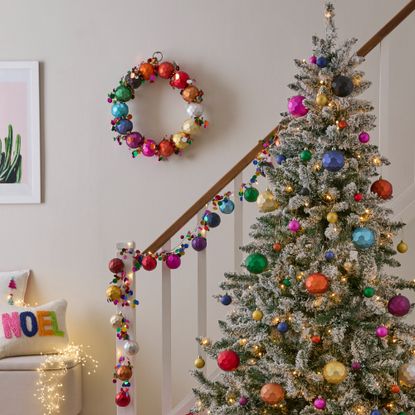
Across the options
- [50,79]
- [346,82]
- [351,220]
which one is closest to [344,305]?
[351,220]

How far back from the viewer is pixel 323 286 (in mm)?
1881

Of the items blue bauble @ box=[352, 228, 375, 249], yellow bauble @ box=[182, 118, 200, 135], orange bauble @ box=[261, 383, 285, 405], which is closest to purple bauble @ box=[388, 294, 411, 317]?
blue bauble @ box=[352, 228, 375, 249]

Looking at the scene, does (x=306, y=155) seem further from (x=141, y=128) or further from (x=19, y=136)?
(x=19, y=136)

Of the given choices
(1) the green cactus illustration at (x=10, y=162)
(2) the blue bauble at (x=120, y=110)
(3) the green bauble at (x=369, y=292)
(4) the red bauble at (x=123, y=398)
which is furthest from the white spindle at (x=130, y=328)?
(1) the green cactus illustration at (x=10, y=162)

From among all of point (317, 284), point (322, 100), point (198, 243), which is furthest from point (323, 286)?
point (198, 243)

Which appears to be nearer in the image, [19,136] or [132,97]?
→ [132,97]

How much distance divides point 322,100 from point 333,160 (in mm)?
216

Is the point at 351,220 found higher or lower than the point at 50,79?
lower

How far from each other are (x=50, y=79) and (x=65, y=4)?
19.1 inches

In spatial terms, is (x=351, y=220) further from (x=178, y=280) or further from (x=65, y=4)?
(x=65, y=4)

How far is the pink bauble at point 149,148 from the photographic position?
386cm

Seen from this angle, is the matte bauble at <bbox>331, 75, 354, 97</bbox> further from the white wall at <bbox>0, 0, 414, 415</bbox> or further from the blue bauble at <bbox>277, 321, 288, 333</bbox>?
the white wall at <bbox>0, 0, 414, 415</bbox>

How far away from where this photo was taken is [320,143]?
78.8 inches

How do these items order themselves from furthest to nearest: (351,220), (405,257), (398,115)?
1. (398,115)
2. (405,257)
3. (351,220)
